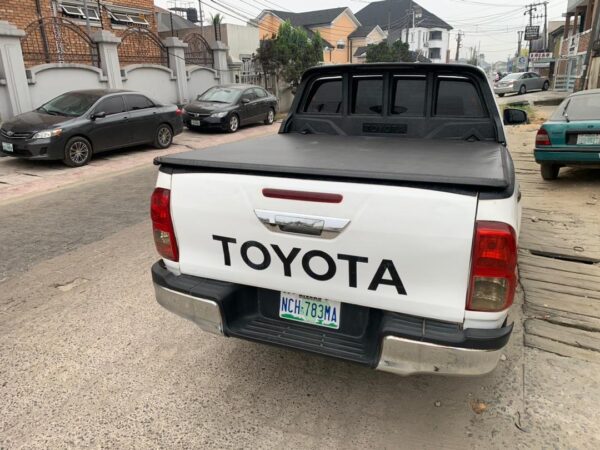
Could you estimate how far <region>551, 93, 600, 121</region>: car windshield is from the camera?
7.00 m

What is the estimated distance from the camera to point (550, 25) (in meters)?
55.8

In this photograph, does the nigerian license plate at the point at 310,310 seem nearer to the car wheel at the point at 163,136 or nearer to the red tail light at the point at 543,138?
the red tail light at the point at 543,138

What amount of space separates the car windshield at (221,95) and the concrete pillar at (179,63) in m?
2.37

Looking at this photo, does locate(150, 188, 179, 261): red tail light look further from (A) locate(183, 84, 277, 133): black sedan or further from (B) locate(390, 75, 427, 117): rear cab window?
(A) locate(183, 84, 277, 133): black sedan

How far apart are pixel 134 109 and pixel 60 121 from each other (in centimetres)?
209

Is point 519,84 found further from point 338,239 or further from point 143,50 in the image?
point 338,239

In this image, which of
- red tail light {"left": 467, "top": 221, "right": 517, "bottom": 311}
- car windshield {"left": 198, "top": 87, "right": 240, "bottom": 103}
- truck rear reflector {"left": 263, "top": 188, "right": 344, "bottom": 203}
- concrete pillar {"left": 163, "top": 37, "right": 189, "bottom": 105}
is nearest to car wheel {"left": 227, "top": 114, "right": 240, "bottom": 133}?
car windshield {"left": 198, "top": 87, "right": 240, "bottom": 103}

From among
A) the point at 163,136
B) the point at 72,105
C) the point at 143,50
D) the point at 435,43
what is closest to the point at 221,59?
the point at 143,50

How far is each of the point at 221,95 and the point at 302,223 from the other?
14.9m

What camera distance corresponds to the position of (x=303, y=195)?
2223 mm

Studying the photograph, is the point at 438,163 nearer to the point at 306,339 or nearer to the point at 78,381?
the point at 306,339

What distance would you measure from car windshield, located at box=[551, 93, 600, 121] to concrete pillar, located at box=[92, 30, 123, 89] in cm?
1296

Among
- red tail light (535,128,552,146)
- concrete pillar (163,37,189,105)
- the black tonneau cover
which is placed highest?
concrete pillar (163,37,189,105)

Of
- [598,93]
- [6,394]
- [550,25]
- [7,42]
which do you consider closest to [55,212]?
[6,394]
